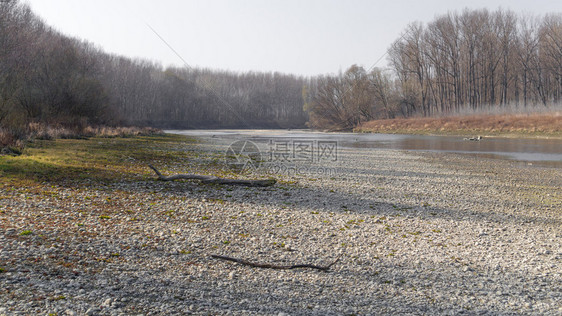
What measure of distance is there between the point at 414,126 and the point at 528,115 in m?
17.4

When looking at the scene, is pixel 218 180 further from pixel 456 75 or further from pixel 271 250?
pixel 456 75

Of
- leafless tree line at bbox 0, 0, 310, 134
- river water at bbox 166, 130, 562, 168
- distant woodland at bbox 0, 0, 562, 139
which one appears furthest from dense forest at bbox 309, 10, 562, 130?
leafless tree line at bbox 0, 0, 310, 134

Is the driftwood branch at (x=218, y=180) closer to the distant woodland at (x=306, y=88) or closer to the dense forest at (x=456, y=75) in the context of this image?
the distant woodland at (x=306, y=88)

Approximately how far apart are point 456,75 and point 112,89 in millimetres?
58836

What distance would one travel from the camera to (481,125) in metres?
51.1

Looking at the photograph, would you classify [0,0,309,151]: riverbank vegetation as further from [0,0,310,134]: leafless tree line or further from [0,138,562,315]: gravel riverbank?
[0,138,562,315]: gravel riverbank

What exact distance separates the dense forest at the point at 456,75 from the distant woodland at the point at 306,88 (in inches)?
7.5

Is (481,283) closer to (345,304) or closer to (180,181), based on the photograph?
(345,304)

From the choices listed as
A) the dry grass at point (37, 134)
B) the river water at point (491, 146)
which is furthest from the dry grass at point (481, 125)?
the dry grass at point (37, 134)

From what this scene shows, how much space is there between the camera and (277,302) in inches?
176

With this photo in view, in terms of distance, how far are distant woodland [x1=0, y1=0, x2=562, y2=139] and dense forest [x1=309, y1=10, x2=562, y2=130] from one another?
0.62ft

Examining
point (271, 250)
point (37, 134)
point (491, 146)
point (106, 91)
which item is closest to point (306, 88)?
point (106, 91)

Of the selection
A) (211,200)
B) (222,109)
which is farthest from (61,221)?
(222,109)

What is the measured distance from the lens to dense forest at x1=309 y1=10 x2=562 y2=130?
62.8 meters
